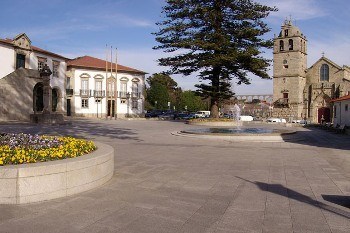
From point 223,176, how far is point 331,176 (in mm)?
2687

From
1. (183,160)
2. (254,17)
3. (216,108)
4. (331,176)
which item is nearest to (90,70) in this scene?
(216,108)

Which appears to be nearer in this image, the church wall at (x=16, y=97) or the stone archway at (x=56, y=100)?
the church wall at (x=16, y=97)

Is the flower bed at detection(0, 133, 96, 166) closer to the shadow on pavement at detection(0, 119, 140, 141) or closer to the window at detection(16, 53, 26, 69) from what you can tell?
the shadow on pavement at detection(0, 119, 140, 141)

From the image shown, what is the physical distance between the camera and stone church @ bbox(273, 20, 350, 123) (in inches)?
2329

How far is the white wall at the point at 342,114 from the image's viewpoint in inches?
1075

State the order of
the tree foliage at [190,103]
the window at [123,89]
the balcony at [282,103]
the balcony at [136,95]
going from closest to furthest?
1. the window at [123,89]
2. the balcony at [136,95]
3. the balcony at [282,103]
4. the tree foliage at [190,103]

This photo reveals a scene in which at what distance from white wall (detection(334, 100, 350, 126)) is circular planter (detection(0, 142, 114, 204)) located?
2567cm

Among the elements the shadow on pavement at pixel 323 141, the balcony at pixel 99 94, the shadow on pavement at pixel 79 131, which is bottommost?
the shadow on pavement at pixel 323 141

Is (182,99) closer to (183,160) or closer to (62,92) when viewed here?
(62,92)

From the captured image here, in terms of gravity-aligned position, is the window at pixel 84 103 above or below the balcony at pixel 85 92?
below

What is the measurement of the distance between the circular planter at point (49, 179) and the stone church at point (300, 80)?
5717 cm

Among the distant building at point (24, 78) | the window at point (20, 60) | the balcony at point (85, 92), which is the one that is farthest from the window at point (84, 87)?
the window at point (20, 60)

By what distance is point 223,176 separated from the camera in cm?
805

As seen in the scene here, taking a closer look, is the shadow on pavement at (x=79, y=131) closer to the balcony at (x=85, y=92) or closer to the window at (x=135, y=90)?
the balcony at (x=85, y=92)
